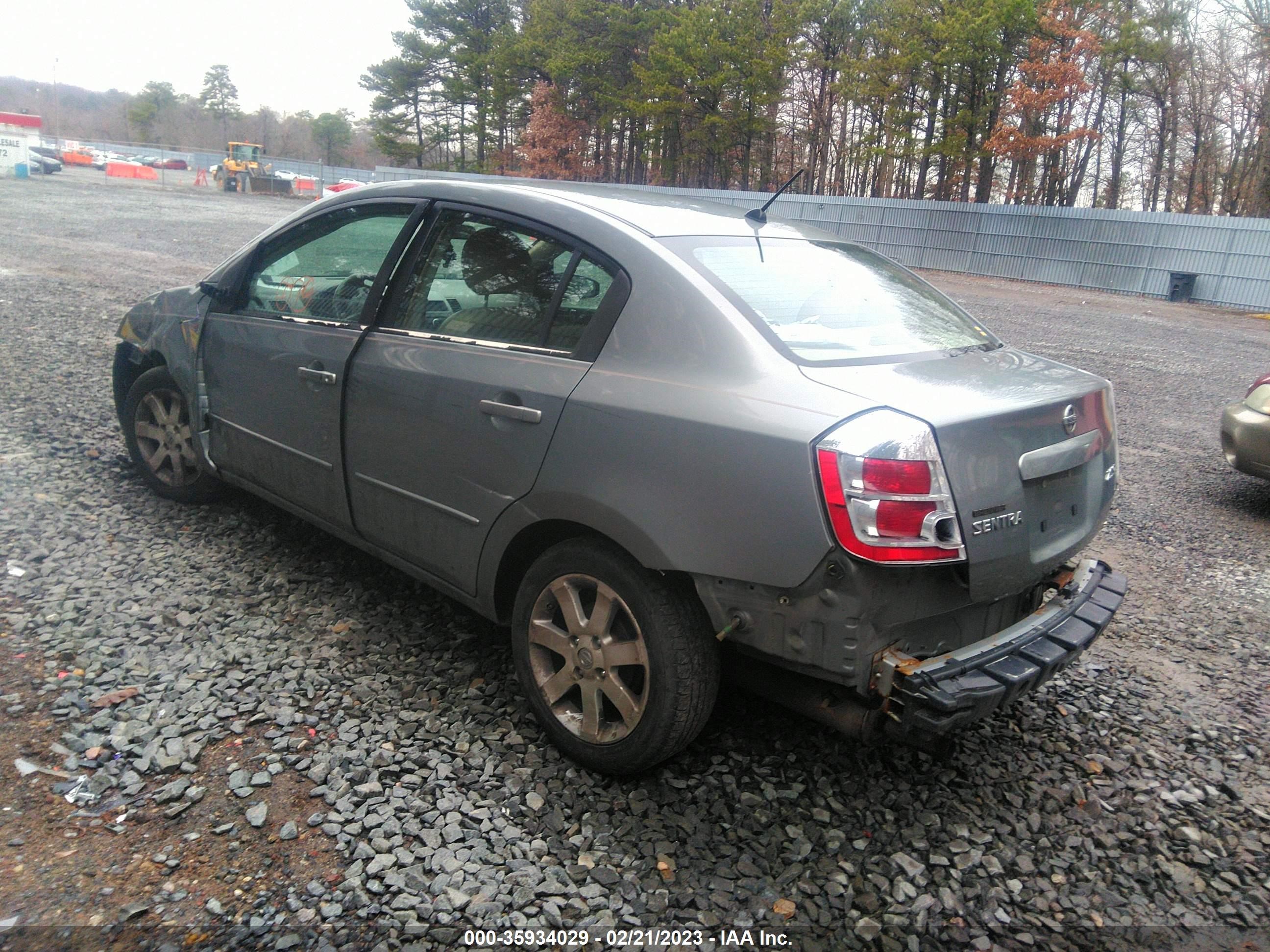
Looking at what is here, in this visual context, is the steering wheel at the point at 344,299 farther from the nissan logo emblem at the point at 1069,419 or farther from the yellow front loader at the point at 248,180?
the yellow front loader at the point at 248,180

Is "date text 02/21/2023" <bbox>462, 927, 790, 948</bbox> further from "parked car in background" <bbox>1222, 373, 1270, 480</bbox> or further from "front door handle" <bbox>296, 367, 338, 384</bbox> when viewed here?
"parked car in background" <bbox>1222, 373, 1270, 480</bbox>

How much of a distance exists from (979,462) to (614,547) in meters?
1.02

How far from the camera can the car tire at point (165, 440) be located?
Result: 4.55 metres

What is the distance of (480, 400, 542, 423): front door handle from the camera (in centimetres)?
288

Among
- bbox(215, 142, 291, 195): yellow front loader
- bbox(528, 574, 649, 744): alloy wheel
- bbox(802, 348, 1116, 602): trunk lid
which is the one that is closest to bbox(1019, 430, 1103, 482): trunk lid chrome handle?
bbox(802, 348, 1116, 602): trunk lid

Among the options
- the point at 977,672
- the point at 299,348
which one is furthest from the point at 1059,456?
the point at 299,348

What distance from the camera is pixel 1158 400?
9219mm

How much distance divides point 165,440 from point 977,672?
3976mm

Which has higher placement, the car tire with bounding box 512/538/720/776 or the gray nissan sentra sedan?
the gray nissan sentra sedan

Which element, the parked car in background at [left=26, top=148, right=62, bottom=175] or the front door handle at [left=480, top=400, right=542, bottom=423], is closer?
the front door handle at [left=480, top=400, right=542, bottom=423]

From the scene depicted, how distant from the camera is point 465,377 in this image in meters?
3.11

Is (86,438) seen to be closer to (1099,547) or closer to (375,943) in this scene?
(375,943)

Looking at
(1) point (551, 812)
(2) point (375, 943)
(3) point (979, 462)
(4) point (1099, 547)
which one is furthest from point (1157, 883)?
(4) point (1099, 547)

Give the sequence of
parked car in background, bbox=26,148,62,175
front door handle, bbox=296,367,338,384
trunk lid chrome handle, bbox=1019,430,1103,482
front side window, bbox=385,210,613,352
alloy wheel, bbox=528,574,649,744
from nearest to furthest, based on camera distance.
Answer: trunk lid chrome handle, bbox=1019,430,1103,482 < alloy wheel, bbox=528,574,649,744 < front side window, bbox=385,210,613,352 < front door handle, bbox=296,367,338,384 < parked car in background, bbox=26,148,62,175
